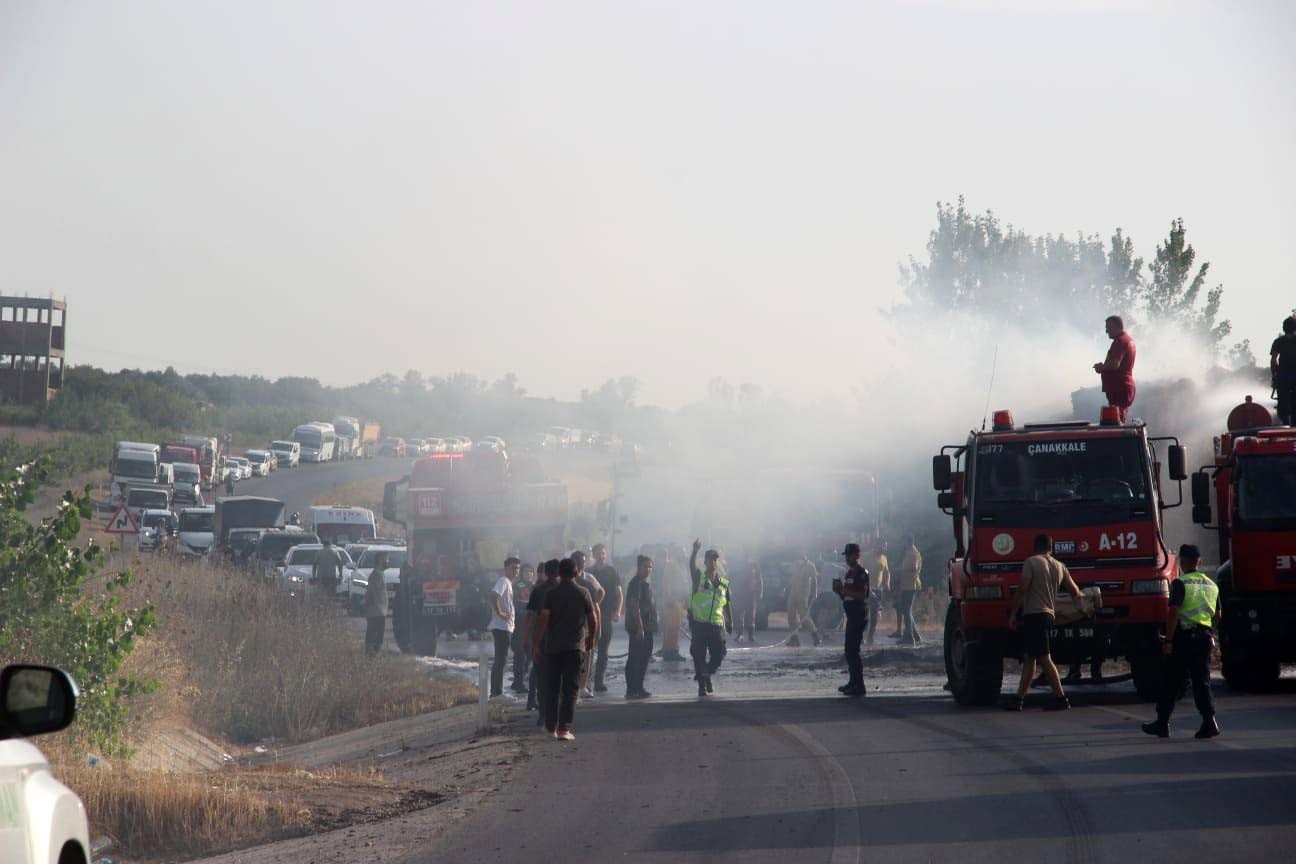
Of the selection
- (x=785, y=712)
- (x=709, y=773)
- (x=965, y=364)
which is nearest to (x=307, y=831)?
(x=709, y=773)

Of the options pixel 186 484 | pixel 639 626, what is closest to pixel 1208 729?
pixel 639 626

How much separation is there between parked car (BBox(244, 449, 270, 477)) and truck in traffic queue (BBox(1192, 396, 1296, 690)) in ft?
223

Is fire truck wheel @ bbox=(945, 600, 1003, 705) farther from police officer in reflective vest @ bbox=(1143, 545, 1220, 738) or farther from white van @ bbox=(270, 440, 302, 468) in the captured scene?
white van @ bbox=(270, 440, 302, 468)

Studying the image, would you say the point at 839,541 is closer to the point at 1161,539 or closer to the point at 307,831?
the point at 1161,539

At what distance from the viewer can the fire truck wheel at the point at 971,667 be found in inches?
597

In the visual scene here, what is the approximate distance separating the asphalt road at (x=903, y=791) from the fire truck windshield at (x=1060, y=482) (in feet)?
7.00

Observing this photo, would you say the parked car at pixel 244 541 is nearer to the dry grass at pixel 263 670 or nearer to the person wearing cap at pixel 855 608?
the dry grass at pixel 263 670

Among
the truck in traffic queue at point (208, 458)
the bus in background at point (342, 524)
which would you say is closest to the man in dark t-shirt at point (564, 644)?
the bus in background at point (342, 524)

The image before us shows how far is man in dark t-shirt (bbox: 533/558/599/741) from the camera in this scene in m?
14.1

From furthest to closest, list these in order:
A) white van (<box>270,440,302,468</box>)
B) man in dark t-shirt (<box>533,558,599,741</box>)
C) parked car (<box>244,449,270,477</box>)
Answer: white van (<box>270,440,302,468</box>) < parked car (<box>244,449,270,477</box>) < man in dark t-shirt (<box>533,558,599,741</box>)

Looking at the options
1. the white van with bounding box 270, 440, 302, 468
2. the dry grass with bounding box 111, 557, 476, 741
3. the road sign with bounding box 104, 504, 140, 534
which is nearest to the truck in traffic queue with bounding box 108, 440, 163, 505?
the white van with bounding box 270, 440, 302, 468

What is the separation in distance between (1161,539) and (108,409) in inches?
3286

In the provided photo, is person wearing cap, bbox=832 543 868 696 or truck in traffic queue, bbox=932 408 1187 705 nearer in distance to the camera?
truck in traffic queue, bbox=932 408 1187 705

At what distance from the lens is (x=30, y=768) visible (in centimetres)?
416
